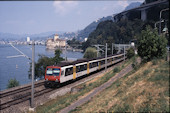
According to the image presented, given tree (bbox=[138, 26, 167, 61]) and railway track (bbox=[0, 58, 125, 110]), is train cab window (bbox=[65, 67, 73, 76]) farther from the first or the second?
tree (bbox=[138, 26, 167, 61])

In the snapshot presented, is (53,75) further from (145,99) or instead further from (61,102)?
(145,99)

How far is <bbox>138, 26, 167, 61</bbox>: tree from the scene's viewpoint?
16.8 meters

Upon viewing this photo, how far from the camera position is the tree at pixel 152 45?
55.2ft


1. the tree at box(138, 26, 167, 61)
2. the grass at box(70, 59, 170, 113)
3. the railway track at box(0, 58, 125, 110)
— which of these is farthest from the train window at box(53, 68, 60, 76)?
the grass at box(70, 59, 170, 113)

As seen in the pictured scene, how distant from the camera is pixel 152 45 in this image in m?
17.0

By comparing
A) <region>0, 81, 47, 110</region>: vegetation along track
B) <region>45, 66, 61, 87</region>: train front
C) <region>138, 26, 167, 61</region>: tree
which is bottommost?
<region>0, 81, 47, 110</region>: vegetation along track

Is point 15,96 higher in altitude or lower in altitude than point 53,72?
lower

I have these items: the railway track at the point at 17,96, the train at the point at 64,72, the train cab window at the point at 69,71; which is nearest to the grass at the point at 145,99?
the railway track at the point at 17,96

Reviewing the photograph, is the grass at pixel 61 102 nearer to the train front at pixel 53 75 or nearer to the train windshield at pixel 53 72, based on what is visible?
the train front at pixel 53 75

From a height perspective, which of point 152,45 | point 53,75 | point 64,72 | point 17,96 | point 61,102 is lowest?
point 17,96

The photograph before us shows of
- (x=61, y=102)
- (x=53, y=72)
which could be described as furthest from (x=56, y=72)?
(x=61, y=102)

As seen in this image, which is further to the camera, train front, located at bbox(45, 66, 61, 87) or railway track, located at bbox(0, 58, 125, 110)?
train front, located at bbox(45, 66, 61, 87)

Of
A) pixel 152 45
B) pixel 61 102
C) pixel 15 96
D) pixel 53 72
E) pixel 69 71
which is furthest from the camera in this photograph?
pixel 69 71

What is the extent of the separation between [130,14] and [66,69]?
335 ft
